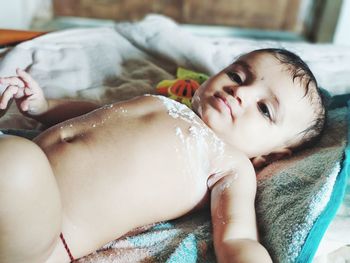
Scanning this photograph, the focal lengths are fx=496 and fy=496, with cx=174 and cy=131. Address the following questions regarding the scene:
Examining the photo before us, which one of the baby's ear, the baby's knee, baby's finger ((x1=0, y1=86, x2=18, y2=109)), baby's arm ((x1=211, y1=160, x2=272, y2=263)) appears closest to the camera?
the baby's knee

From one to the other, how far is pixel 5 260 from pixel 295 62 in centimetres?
69

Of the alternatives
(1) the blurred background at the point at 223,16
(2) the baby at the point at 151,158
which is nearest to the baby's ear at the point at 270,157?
(2) the baby at the point at 151,158

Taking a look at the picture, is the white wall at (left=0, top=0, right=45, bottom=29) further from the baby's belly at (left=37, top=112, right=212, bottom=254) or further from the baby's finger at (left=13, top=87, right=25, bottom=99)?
the baby's belly at (left=37, top=112, right=212, bottom=254)

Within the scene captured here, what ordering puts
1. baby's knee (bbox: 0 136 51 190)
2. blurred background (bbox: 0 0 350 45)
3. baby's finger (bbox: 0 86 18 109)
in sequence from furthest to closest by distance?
blurred background (bbox: 0 0 350 45) < baby's finger (bbox: 0 86 18 109) < baby's knee (bbox: 0 136 51 190)

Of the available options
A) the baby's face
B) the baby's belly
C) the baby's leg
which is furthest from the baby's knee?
the baby's face

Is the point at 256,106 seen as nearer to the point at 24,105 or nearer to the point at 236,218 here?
the point at 236,218

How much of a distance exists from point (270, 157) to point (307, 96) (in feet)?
0.50

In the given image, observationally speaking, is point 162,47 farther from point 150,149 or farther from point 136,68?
point 150,149

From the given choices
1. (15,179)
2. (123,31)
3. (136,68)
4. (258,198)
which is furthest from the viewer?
(123,31)

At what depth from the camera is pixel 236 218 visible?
34.1 inches

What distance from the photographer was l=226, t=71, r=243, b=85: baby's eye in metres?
1.03

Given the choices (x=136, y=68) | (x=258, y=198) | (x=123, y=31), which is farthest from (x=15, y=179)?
(x=123, y=31)

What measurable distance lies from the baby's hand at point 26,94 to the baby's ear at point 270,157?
0.47 m

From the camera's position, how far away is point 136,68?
1.41m
